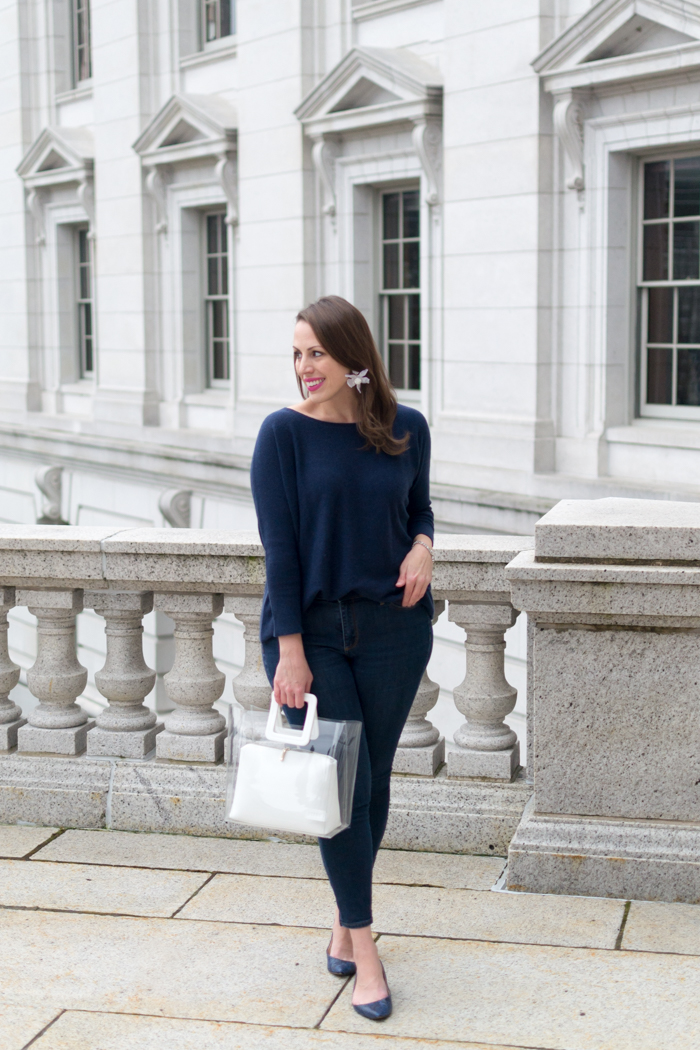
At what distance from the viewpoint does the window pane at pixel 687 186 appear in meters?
10.8

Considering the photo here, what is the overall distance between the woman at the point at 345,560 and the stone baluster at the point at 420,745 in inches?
41.4

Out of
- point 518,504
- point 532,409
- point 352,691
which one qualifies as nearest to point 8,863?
point 352,691

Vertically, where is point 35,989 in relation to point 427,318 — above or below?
below

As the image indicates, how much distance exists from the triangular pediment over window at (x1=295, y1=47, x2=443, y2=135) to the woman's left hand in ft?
32.3

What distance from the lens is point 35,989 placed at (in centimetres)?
340

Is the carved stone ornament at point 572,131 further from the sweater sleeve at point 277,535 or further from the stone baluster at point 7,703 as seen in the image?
the sweater sleeve at point 277,535

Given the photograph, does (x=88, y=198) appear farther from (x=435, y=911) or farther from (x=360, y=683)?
(x=360, y=683)

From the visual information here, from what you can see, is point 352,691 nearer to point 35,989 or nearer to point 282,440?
point 282,440

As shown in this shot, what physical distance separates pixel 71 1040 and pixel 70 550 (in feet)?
6.00

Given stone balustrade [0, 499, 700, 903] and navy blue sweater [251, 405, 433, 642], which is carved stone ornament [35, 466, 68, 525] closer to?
stone balustrade [0, 499, 700, 903]

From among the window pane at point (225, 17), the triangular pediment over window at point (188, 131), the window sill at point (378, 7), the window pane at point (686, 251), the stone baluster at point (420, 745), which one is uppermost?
the window pane at point (225, 17)

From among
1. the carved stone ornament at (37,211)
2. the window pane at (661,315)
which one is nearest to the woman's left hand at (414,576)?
the window pane at (661,315)

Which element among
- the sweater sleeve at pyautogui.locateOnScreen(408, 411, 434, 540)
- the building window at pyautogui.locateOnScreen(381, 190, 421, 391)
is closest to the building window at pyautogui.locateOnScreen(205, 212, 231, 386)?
the building window at pyautogui.locateOnScreen(381, 190, 421, 391)

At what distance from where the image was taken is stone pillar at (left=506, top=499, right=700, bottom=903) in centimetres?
379
